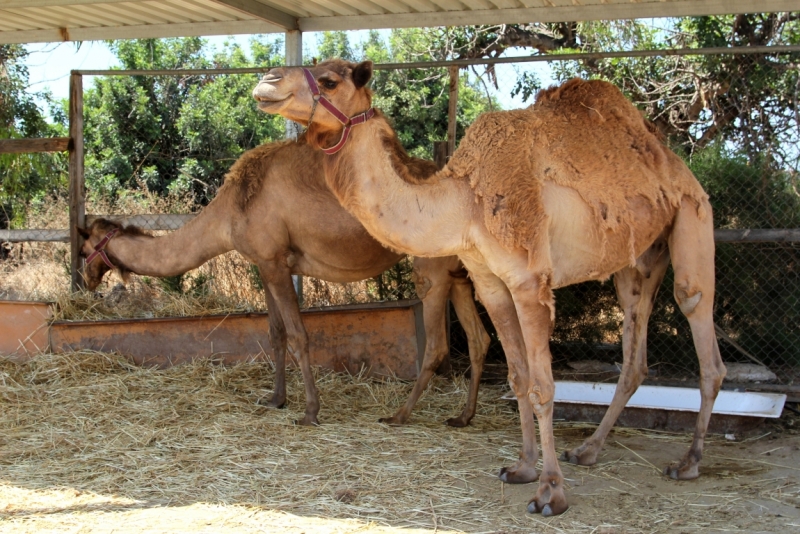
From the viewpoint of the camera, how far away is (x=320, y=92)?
13.6 feet

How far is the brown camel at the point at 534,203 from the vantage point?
4.14 metres

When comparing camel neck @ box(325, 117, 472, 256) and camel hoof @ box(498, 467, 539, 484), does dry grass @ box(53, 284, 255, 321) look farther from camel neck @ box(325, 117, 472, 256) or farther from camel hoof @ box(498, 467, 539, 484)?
camel hoof @ box(498, 467, 539, 484)

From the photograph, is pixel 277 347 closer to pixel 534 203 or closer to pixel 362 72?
pixel 362 72

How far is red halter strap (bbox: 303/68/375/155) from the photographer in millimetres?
4125

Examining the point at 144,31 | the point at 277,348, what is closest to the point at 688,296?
the point at 277,348

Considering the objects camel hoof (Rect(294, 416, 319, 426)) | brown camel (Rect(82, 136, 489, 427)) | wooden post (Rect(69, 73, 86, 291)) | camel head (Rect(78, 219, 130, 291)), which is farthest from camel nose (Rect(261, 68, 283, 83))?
wooden post (Rect(69, 73, 86, 291))

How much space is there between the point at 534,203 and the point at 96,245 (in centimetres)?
393

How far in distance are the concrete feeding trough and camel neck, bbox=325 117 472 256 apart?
87.8 inches

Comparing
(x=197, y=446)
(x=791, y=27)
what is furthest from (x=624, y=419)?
(x=791, y=27)

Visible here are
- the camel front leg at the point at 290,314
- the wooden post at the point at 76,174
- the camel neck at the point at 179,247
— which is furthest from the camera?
the wooden post at the point at 76,174

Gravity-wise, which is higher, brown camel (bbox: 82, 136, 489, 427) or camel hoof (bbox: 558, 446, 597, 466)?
brown camel (bbox: 82, 136, 489, 427)

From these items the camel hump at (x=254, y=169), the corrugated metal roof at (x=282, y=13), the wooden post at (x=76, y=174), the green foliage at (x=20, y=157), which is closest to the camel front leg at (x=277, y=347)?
the camel hump at (x=254, y=169)

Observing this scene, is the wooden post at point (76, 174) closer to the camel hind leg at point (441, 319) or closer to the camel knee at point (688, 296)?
the camel hind leg at point (441, 319)

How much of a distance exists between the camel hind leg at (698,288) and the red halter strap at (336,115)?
6.34 ft
